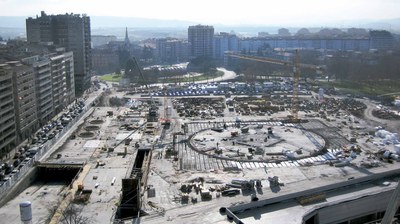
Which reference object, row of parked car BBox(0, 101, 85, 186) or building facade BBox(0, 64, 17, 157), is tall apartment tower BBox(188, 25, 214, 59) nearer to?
row of parked car BBox(0, 101, 85, 186)

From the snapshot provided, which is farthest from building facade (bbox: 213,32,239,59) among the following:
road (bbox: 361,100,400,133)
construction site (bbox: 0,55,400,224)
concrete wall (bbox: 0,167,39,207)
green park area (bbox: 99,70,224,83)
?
concrete wall (bbox: 0,167,39,207)

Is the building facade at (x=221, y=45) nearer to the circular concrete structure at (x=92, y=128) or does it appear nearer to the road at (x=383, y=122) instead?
the road at (x=383, y=122)

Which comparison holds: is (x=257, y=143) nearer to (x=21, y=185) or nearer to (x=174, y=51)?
(x=21, y=185)

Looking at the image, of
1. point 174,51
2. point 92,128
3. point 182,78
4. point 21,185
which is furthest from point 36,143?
point 174,51

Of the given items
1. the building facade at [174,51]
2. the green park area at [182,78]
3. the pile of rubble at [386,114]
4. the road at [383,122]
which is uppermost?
the building facade at [174,51]

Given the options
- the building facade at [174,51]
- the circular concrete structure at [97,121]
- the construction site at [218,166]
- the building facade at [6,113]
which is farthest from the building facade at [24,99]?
the building facade at [174,51]
